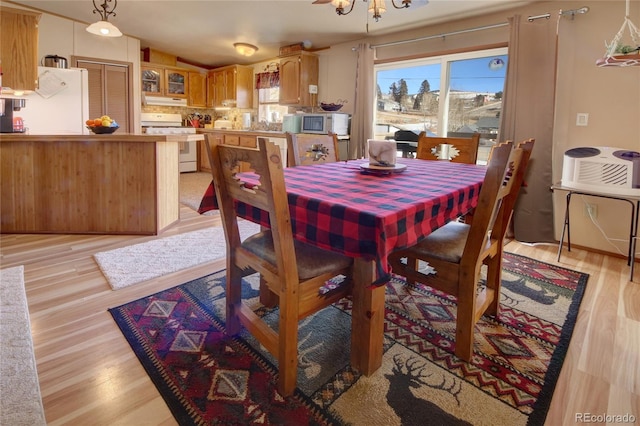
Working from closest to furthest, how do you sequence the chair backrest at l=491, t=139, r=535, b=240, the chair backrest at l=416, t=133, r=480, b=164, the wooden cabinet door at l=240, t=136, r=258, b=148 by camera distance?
the chair backrest at l=491, t=139, r=535, b=240
the chair backrest at l=416, t=133, r=480, b=164
the wooden cabinet door at l=240, t=136, r=258, b=148

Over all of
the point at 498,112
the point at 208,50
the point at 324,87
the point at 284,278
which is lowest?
the point at 284,278

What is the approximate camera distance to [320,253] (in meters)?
1.46

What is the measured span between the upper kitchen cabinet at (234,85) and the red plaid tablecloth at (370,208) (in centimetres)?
548

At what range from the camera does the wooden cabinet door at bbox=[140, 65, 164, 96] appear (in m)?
6.52

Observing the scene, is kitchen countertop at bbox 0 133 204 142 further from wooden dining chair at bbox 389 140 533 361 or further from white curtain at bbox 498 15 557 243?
white curtain at bbox 498 15 557 243

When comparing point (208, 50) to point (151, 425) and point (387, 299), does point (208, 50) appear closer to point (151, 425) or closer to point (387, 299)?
point (387, 299)

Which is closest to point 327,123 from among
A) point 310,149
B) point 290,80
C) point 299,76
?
point 299,76

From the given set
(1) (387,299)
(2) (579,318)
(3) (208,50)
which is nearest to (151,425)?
(1) (387,299)

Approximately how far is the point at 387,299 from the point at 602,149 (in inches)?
82.9

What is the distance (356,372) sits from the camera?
4.90ft

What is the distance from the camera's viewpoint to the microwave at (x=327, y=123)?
466cm

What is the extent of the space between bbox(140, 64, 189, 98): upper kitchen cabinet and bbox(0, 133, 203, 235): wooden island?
155 inches

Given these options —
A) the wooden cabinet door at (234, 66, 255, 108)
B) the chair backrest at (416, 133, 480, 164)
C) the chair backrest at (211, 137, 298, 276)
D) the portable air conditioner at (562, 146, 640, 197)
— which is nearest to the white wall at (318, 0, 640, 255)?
the portable air conditioner at (562, 146, 640, 197)

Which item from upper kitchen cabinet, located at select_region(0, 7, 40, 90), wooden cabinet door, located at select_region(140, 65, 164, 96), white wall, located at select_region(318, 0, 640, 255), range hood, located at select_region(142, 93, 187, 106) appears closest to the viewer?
white wall, located at select_region(318, 0, 640, 255)
